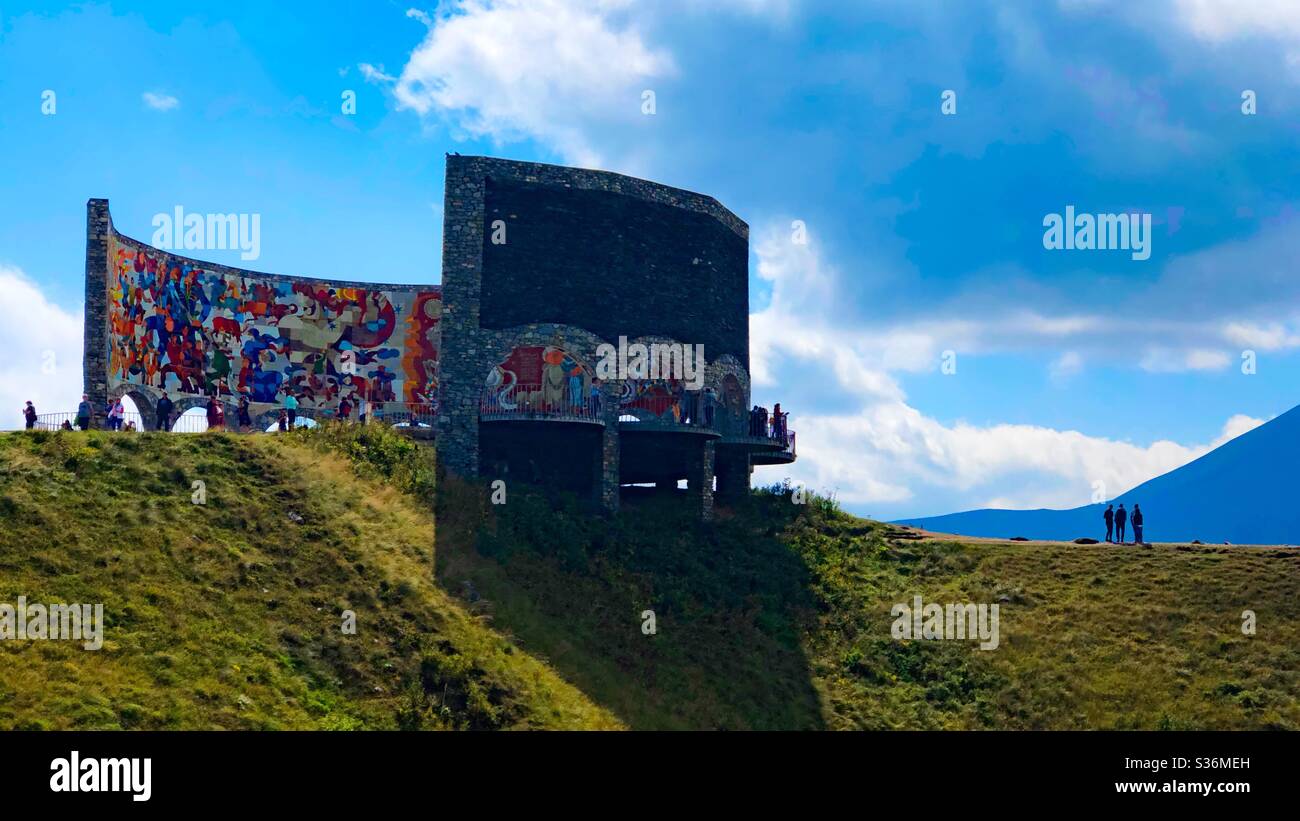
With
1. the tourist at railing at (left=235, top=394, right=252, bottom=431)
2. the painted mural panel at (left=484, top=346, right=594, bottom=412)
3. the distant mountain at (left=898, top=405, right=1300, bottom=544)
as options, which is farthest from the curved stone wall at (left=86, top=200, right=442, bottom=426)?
the distant mountain at (left=898, top=405, right=1300, bottom=544)

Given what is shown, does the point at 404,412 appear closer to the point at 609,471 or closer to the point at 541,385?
the point at 541,385

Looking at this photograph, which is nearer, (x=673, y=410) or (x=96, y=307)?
(x=96, y=307)

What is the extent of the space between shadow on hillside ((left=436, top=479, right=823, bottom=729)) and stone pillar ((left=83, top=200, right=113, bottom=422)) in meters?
12.5

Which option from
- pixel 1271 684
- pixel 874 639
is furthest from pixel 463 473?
pixel 1271 684

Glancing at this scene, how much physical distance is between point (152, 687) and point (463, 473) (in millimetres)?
17782

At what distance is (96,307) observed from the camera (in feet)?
130

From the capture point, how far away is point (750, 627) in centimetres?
3522

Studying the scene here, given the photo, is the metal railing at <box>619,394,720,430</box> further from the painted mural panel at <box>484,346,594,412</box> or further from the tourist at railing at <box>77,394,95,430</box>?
the tourist at railing at <box>77,394,95,430</box>

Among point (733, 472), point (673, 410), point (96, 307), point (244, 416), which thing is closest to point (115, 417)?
point (96, 307)

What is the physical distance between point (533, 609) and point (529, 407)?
9883mm

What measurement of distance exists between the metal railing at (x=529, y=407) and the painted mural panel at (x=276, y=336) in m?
9.20

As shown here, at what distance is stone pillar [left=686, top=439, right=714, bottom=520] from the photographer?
42750 millimetres

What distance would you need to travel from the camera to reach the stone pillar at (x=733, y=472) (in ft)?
151

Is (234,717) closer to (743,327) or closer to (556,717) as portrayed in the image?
(556,717)
